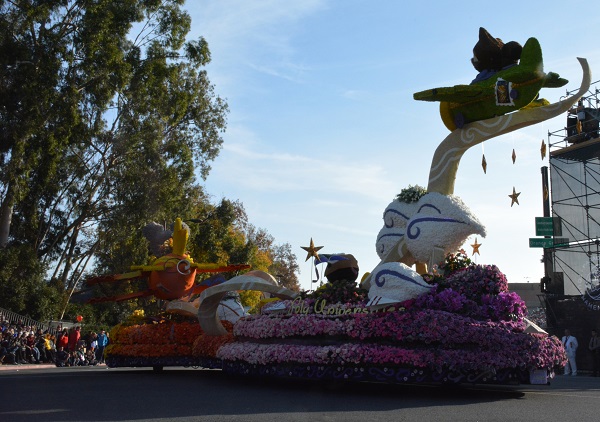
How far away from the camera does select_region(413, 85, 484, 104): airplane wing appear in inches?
545

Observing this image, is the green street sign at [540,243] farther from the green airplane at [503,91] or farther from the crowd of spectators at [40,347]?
the crowd of spectators at [40,347]

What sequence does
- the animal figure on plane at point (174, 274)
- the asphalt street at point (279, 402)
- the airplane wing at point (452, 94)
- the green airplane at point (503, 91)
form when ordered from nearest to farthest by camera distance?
the asphalt street at point (279, 402) < the green airplane at point (503, 91) < the airplane wing at point (452, 94) < the animal figure on plane at point (174, 274)

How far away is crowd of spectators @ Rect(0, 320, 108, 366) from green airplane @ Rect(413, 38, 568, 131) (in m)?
16.9

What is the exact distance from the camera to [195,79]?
34.3m

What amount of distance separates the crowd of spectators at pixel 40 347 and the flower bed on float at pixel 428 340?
46.4 feet

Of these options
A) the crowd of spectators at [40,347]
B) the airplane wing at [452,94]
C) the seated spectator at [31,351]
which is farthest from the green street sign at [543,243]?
the seated spectator at [31,351]

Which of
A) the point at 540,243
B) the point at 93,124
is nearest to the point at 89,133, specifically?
the point at 93,124

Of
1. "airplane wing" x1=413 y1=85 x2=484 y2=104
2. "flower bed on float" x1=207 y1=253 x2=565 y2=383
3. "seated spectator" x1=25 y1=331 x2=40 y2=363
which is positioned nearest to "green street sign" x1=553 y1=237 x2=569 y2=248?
"airplane wing" x1=413 y1=85 x2=484 y2=104

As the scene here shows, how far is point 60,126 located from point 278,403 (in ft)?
67.9

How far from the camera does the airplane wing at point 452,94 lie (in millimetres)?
13852

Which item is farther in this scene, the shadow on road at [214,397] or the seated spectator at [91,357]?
the seated spectator at [91,357]

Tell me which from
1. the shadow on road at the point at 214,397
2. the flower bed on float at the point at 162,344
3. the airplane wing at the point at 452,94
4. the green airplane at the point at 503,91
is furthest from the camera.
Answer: the flower bed on float at the point at 162,344

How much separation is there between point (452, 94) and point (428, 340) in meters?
5.33

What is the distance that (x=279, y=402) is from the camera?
31.7 feet
